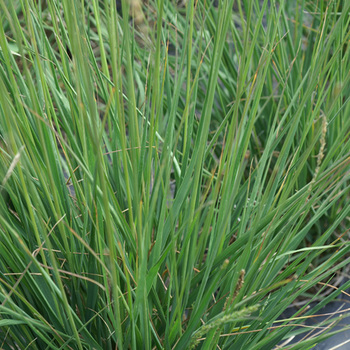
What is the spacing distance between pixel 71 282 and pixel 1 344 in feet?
0.45

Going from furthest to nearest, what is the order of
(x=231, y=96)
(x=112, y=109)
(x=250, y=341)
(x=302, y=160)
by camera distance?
(x=231, y=96)
(x=112, y=109)
(x=250, y=341)
(x=302, y=160)

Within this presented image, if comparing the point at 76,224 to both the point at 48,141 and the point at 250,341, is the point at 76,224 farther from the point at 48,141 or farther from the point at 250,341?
the point at 250,341

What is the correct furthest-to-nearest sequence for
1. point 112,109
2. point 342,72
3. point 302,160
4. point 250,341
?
point 342,72 < point 112,109 < point 250,341 < point 302,160

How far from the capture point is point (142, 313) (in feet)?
1.93

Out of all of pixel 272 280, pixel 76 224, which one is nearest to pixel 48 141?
pixel 76 224

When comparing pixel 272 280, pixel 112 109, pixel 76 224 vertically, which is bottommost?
pixel 272 280

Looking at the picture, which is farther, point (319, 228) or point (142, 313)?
point (319, 228)

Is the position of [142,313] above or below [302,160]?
below

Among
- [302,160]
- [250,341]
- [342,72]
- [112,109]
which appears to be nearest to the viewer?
[302,160]

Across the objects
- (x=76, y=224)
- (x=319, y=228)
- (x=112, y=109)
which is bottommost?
(x=319, y=228)

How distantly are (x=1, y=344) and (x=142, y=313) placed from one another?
253mm

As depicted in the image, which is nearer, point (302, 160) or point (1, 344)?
point (302, 160)

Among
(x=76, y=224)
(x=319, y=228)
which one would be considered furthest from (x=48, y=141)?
(x=319, y=228)

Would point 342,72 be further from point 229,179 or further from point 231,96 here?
point 229,179
